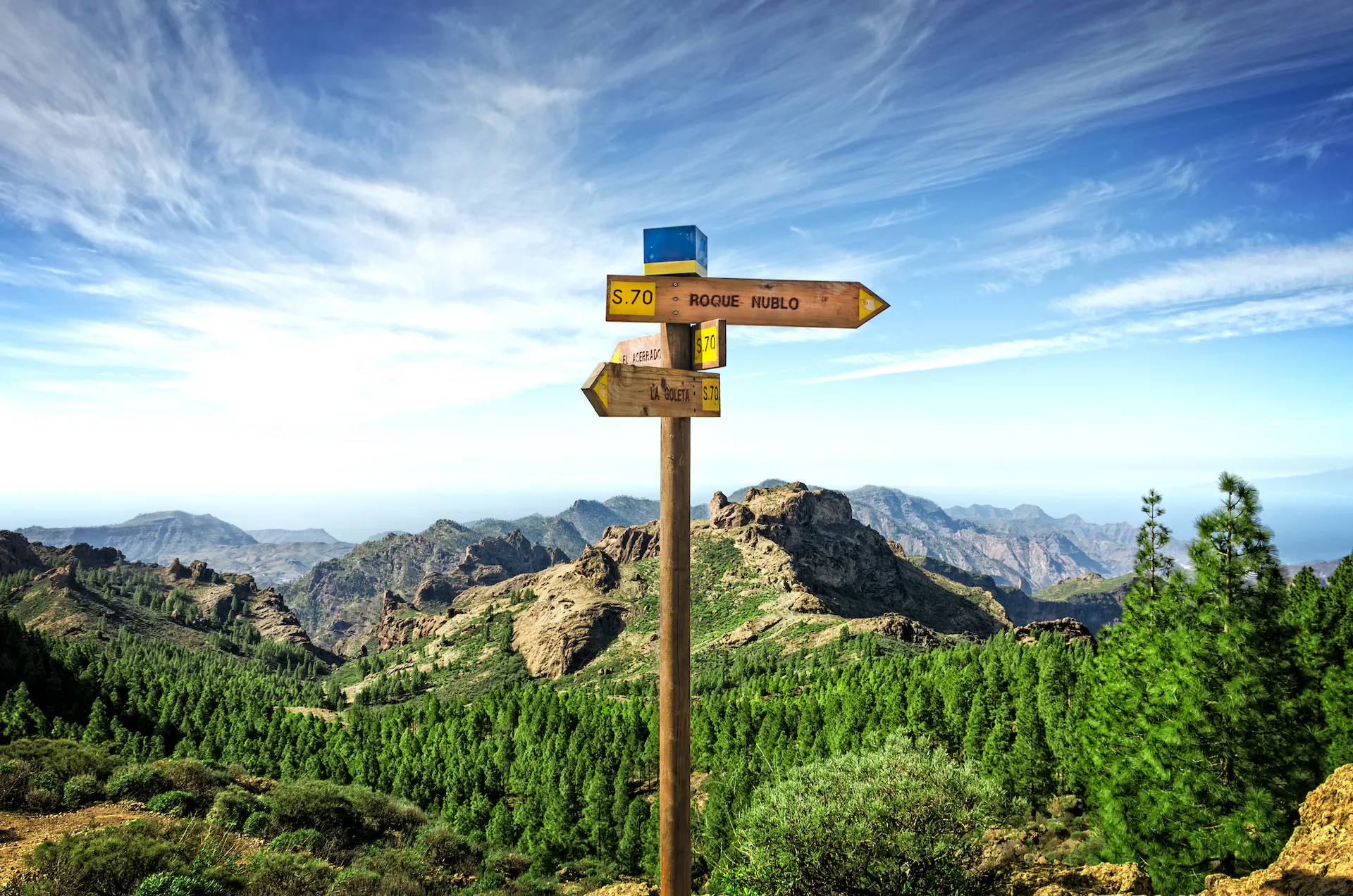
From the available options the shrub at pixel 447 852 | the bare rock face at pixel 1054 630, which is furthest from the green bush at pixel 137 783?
the bare rock face at pixel 1054 630

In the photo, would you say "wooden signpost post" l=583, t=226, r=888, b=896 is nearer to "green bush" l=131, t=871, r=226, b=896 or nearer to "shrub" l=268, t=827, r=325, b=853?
"green bush" l=131, t=871, r=226, b=896

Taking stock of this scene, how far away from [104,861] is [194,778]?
15861 mm

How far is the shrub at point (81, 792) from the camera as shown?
75.2 feet

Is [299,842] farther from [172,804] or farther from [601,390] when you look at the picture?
[601,390]

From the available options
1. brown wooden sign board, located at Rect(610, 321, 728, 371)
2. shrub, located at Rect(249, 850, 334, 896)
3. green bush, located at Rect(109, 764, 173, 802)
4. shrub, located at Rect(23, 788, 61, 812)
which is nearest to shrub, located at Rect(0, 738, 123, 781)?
green bush, located at Rect(109, 764, 173, 802)

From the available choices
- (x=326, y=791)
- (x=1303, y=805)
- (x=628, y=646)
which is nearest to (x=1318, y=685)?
(x=1303, y=805)

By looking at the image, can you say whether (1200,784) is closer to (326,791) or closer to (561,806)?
(326,791)

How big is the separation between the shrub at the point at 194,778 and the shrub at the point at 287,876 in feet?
35.0

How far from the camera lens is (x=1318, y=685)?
2397 centimetres

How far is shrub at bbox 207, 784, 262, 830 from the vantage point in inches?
975

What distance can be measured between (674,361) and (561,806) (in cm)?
6663

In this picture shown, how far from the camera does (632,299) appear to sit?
7.39 metres

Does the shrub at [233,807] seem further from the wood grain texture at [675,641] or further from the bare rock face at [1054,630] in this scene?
the bare rock face at [1054,630]

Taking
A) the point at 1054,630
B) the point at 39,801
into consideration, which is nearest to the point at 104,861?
the point at 39,801
